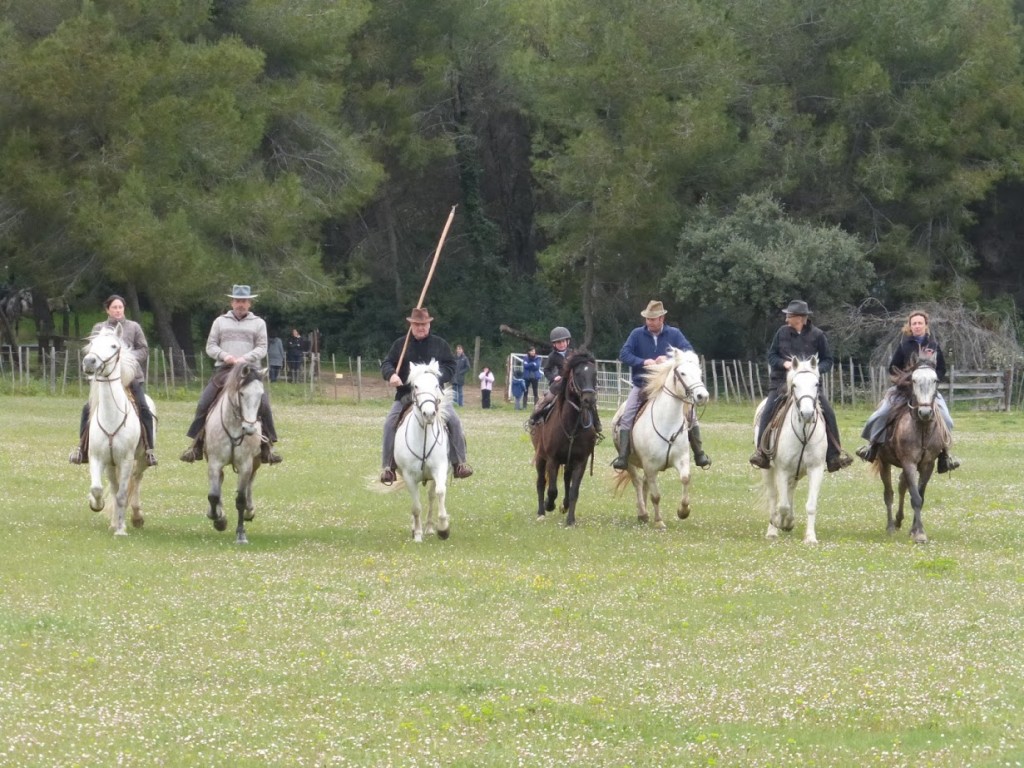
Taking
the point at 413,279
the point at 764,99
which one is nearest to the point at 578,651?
the point at 764,99

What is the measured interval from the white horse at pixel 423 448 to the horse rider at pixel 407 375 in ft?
0.42

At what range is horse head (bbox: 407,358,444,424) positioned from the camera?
Answer: 60.6ft

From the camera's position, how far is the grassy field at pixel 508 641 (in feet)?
31.8

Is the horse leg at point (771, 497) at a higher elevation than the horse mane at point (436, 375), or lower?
lower

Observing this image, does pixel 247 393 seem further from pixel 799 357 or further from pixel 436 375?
pixel 799 357

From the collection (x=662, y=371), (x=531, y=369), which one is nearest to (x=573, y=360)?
(x=662, y=371)

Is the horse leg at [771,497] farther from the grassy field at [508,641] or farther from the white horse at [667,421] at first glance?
the white horse at [667,421]

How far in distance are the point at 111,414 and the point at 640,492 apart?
22.5 ft

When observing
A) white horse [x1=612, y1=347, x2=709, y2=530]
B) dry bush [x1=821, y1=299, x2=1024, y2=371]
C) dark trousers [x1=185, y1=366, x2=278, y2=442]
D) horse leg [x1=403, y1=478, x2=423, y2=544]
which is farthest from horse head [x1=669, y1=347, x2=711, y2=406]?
dry bush [x1=821, y1=299, x2=1024, y2=371]

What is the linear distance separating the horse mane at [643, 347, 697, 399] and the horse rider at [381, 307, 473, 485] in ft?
8.51

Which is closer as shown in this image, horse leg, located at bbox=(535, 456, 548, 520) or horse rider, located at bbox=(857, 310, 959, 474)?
horse rider, located at bbox=(857, 310, 959, 474)

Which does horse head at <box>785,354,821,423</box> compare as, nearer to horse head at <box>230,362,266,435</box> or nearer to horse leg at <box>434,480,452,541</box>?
horse leg at <box>434,480,452,541</box>

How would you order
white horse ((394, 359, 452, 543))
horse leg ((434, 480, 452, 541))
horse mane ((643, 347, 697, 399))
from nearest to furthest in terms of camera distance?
white horse ((394, 359, 452, 543)), horse leg ((434, 480, 452, 541)), horse mane ((643, 347, 697, 399))

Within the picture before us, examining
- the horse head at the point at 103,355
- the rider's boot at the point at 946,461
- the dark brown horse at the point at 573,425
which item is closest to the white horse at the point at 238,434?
the horse head at the point at 103,355
